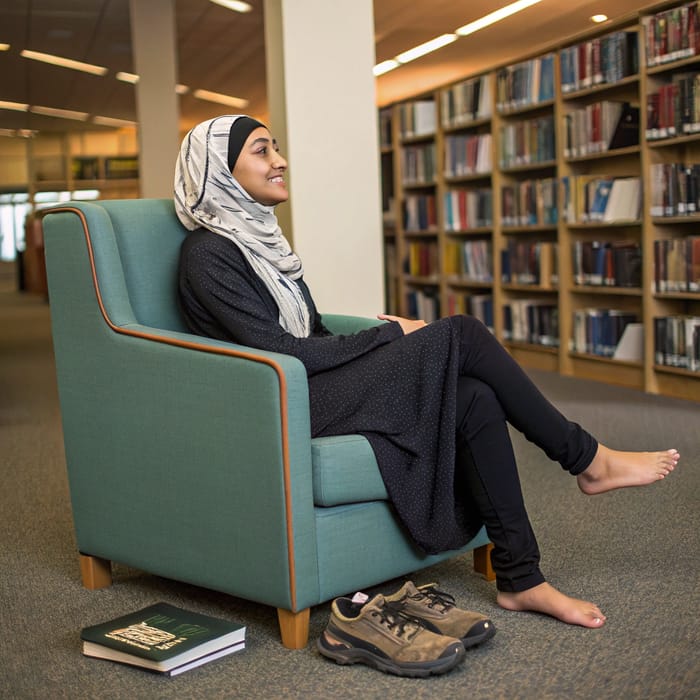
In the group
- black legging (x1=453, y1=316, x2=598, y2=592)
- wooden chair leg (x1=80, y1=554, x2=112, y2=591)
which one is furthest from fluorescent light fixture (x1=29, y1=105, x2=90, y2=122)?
black legging (x1=453, y1=316, x2=598, y2=592)

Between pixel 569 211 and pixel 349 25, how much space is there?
219cm

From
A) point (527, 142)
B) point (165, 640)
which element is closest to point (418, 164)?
point (527, 142)

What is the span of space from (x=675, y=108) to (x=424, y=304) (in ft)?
9.59

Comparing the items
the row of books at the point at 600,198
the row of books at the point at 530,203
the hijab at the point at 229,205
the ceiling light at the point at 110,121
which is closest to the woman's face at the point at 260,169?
the hijab at the point at 229,205

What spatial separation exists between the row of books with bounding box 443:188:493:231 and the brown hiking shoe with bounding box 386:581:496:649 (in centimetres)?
467

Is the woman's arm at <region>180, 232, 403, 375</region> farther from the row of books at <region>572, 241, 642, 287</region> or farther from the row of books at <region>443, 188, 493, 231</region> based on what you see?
the row of books at <region>443, 188, 493, 231</region>

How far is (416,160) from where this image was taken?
7.38 m

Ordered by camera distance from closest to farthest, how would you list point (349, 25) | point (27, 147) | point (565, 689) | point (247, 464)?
point (565, 689), point (247, 464), point (349, 25), point (27, 147)

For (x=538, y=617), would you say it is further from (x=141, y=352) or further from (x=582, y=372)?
(x=582, y=372)

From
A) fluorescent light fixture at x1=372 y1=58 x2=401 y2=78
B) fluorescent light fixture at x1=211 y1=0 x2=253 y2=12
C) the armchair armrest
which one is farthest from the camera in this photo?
fluorescent light fixture at x1=372 y1=58 x2=401 y2=78

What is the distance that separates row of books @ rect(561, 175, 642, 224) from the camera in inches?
206

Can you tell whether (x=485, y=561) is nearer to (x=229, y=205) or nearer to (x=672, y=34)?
(x=229, y=205)

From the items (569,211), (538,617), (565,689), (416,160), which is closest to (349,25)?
(569,211)

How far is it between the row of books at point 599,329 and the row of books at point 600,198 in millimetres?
502
